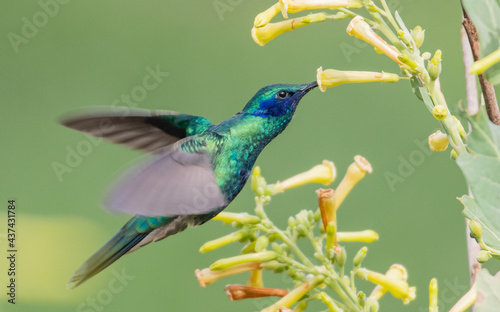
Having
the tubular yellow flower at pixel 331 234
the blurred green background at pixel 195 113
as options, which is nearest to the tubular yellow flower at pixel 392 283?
the tubular yellow flower at pixel 331 234

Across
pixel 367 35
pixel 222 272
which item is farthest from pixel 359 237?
pixel 367 35

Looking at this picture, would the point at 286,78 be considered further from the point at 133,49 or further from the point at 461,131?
the point at 461,131

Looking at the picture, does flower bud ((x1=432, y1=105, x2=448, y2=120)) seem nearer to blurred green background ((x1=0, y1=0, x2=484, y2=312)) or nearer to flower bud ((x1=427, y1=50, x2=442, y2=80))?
flower bud ((x1=427, y1=50, x2=442, y2=80))

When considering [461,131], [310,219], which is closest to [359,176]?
[310,219]

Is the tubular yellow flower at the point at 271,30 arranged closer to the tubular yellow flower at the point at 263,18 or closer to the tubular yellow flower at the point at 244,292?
the tubular yellow flower at the point at 263,18

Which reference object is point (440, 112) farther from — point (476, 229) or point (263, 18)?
point (263, 18)

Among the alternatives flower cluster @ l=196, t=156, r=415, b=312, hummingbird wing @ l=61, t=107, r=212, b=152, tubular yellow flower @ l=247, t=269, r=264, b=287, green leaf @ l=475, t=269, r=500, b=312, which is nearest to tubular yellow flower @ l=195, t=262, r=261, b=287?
flower cluster @ l=196, t=156, r=415, b=312
